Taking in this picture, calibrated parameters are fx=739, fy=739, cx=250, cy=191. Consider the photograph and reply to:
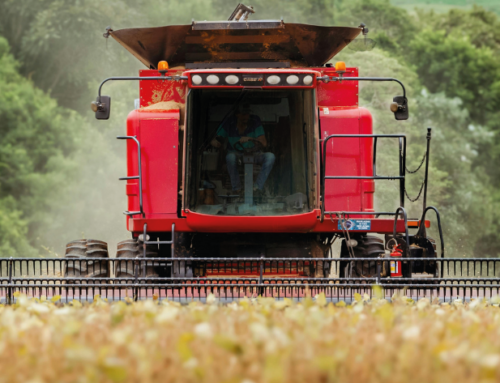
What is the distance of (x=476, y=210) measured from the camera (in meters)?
30.0

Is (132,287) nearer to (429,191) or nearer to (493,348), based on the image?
(493,348)

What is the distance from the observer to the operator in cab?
27.2ft

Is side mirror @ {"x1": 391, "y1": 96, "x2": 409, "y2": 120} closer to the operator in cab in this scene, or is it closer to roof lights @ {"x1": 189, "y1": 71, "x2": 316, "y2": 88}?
roof lights @ {"x1": 189, "y1": 71, "x2": 316, "y2": 88}

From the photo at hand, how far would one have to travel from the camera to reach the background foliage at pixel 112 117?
28.1 meters

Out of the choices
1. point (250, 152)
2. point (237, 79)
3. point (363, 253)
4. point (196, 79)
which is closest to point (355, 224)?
point (363, 253)

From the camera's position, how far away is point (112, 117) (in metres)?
28.8

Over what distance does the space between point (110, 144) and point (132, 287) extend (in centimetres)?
2366

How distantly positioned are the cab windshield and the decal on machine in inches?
16.2

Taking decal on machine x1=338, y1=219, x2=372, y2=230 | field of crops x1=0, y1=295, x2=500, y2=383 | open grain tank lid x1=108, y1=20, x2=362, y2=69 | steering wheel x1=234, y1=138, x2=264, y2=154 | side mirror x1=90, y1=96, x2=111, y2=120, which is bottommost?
field of crops x1=0, y1=295, x2=500, y2=383

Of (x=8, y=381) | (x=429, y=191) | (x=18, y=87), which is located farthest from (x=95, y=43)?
(x=8, y=381)

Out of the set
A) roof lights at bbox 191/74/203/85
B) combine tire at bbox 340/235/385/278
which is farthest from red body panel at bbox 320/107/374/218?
roof lights at bbox 191/74/203/85

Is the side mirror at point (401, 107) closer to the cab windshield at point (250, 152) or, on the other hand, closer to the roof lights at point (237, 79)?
the cab windshield at point (250, 152)

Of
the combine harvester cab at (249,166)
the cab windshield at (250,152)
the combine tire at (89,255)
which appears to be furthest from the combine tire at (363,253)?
the combine tire at (89,255)

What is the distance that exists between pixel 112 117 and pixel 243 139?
21.2 m
